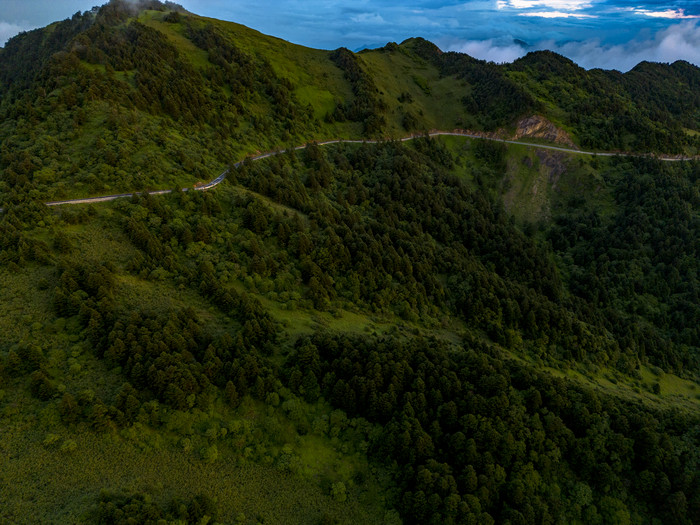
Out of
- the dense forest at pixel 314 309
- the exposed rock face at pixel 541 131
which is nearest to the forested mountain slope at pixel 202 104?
the dense forest at pixel 314 309

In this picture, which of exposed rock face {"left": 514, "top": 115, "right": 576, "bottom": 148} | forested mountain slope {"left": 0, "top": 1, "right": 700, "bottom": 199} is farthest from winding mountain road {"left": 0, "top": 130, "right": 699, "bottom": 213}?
exposed rock face {"left": 514, "top": 115, "right": 576, "bottom": 148}

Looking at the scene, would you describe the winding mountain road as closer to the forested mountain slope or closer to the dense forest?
the forested mountain slope

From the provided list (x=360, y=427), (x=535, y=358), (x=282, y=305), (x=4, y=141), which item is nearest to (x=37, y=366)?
(x=282, y=305)

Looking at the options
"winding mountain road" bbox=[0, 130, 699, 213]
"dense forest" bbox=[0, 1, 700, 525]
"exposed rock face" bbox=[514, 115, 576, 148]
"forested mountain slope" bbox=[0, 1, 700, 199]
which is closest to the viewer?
"dense forest" bbox=[0, 1, 700, 525]

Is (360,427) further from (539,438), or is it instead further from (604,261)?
(604,261)

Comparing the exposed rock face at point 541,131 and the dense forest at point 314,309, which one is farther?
the exposed rock face at point 541,131

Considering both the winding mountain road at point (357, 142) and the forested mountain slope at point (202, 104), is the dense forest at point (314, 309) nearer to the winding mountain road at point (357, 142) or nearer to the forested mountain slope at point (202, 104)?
the forested mountain slope at point (202, 104)

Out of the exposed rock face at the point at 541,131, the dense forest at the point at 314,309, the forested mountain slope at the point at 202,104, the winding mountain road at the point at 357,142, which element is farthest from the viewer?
the exposed rock face at the point at 541,131
